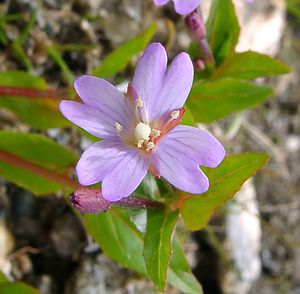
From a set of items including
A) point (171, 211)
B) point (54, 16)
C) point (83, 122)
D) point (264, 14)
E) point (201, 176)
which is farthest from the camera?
point (264, 14)

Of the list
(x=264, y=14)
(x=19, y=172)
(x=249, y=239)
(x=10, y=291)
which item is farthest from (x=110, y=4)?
(x=10, y=291)

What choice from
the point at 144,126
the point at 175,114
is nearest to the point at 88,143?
the point at 144,126

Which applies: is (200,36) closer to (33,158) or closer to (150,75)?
(150,75)

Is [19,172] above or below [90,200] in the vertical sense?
below

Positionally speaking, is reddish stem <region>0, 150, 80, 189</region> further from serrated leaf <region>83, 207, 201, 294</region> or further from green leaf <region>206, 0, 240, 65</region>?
green leaf <region>206, 0, 240, 65</region>

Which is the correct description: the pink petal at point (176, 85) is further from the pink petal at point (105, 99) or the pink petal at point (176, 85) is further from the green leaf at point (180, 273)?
the green leaf at point (180, 273)

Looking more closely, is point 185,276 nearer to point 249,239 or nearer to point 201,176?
point 201,176

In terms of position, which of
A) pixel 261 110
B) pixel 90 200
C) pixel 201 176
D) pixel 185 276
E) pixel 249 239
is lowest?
pixel 249 239
